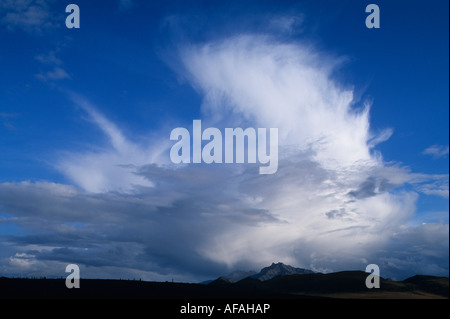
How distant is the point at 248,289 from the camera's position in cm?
9862

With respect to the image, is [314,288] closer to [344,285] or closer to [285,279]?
[344,285]

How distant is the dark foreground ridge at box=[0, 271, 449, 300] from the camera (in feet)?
196

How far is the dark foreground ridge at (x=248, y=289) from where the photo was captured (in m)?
59.7

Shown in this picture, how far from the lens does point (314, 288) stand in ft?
312

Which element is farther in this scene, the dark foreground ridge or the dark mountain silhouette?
the dark mountain silhouette

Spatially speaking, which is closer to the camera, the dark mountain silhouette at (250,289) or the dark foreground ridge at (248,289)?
the dark foreground ridge at (248,289)

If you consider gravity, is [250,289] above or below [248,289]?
below

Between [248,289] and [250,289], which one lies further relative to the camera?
[250,289]
